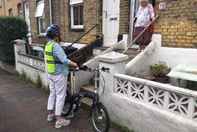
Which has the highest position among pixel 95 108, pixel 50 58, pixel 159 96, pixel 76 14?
pixel 76 14

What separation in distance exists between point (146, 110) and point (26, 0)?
486 inches

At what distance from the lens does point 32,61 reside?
259 inches

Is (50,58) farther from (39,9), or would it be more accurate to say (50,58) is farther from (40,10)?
(39,9)

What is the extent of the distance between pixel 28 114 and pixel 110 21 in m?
4.32

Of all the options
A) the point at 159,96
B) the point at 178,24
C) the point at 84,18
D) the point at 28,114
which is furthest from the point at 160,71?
the point at 84,18

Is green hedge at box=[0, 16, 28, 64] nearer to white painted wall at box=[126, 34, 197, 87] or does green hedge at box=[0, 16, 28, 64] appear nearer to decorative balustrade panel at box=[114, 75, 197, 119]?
white painted wall at box=[126, 34, 197, 87]

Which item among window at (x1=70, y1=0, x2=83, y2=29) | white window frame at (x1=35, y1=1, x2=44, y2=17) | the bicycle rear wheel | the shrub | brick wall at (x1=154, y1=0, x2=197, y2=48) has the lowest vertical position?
the bicycle rear wheel

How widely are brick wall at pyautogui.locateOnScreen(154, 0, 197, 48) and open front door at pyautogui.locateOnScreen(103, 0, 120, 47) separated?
5.96 feet

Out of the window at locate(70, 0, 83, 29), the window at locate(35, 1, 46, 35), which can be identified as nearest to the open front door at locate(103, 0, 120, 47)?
the window at locate(70, 0, 83, 29)

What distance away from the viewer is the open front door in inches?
246

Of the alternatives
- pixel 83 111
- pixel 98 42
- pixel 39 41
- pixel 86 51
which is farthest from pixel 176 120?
pixel 39 41

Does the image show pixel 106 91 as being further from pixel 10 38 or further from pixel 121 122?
pixel 10 38

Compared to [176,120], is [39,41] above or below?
above

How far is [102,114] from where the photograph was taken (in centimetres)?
319
